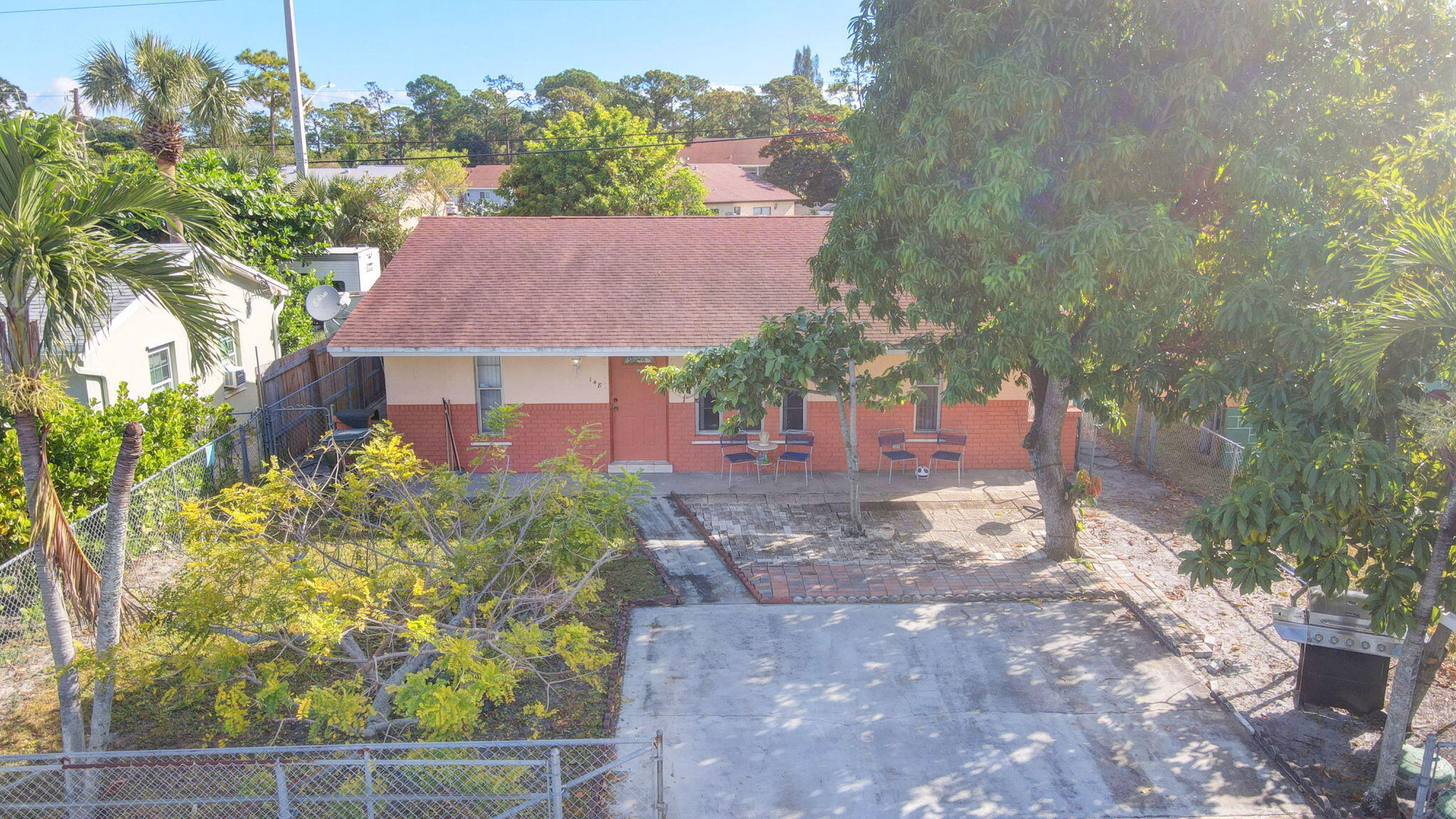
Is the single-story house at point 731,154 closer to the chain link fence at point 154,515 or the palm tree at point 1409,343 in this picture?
the chain link fence at point 154,515

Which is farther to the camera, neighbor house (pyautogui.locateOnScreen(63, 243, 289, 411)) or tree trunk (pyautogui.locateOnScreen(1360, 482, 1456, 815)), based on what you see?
neighbor house (pyautogui.locateOnScreen(63, 243, 289, 411))

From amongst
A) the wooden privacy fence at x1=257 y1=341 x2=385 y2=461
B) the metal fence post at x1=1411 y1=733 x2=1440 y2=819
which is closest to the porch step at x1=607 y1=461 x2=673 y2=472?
the wooden privacy fence at x1=257 y1=341 x2=385 y2=461

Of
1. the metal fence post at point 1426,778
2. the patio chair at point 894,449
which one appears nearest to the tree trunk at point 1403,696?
the metal fence post at point 1426,778

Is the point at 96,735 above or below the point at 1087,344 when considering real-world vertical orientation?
below

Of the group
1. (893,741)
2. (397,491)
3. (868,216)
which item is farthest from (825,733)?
(868,216)

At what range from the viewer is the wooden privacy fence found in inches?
583

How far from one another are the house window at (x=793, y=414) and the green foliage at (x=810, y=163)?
3205 cm

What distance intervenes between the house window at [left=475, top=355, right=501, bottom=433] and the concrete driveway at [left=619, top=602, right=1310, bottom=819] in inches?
244

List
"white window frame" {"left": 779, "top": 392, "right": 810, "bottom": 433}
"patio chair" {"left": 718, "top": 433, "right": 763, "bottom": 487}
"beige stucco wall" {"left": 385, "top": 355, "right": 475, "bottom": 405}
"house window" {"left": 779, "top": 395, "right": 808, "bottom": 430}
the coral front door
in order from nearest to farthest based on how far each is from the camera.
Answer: "patio chair" {"left": 718, "top": 433, "right": 763, "bottom": 487} < "beige stucco wall" {"left": 385, "top": 355, "right": 475, "bottom": 405} < the coral front door < "white window frame" {"left": 779, "top": 392, "right": 810, "bottom": 433} < "house window" {"left": 779, "top": 395, "right": 808, "bottom": 430}

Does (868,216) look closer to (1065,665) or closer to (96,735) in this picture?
(1065,665)

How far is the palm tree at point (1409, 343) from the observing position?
586 cm

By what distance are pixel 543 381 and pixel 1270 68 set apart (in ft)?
34.8

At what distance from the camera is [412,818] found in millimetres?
6617

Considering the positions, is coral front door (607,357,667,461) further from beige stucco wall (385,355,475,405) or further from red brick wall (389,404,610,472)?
beige stucco wall (385,355,475,405)
